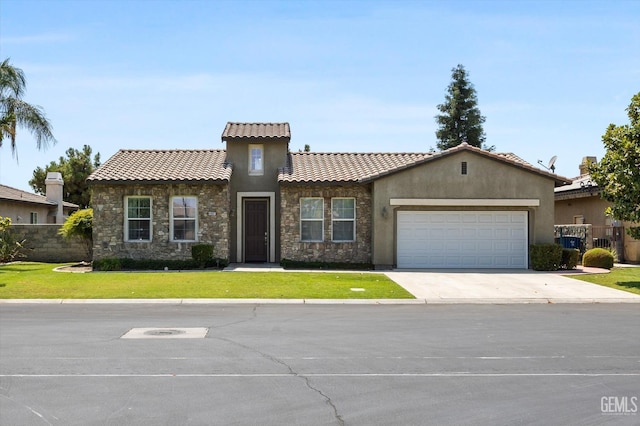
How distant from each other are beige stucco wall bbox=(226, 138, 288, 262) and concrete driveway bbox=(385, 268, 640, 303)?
6307 millimetres

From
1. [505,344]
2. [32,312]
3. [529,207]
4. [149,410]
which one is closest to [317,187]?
[529,207]

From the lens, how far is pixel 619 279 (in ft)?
67.5

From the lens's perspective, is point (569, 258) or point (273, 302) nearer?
point (273, 302)

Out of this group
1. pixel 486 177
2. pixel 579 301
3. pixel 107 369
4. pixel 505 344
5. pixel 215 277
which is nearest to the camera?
pixel 107 369

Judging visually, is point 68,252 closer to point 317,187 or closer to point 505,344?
point 317,187

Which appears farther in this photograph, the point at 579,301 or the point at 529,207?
the point at 529,207

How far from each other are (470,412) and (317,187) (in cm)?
1844

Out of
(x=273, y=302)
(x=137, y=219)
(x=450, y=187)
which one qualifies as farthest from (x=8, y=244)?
(x=450, y=187)

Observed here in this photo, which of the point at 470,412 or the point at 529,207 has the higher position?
the point at 529,207

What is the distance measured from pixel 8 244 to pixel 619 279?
77.3ft

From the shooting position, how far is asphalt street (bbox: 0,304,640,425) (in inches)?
256

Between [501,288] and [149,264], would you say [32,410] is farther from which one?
[149,264]

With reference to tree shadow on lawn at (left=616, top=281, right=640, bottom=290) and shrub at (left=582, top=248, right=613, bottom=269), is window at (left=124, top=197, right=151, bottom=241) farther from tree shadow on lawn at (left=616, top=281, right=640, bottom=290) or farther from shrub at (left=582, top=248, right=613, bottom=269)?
shrub at (left=582, top=248, right=613, bottom=269)

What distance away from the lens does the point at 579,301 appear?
16.4 meters
